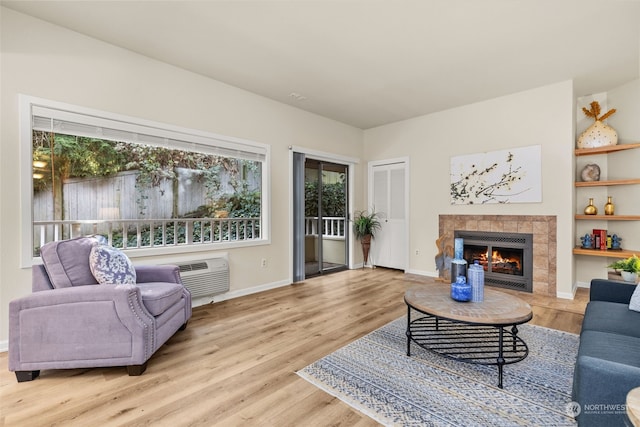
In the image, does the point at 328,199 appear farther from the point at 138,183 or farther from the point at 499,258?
the point at 138,183

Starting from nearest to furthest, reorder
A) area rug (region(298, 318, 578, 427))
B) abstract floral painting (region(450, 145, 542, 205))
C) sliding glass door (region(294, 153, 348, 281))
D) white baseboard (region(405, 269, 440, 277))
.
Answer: area rug (region(298, 318, 578, 427)) < abstract floral painting (region(450, 145, 542, 205)) < sliding glass door (region(294, 153, 348, 281)) < white baseboard (region(405, 269, 440, 277))

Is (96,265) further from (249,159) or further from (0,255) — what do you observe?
(249,159)

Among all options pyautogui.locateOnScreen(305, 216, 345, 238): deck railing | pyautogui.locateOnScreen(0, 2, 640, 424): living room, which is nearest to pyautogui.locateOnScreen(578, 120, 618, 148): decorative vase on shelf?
pyautogui.locateOnScreen(0, 2, 640, 424): living room

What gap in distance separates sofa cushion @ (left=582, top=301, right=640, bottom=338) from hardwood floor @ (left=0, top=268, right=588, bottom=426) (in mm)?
919

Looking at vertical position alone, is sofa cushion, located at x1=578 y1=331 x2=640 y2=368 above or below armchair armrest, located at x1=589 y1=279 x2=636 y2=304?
below

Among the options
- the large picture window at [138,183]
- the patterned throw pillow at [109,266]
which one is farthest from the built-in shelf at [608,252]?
the patterned throw pillow at [109,266]

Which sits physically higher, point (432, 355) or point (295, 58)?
point (295, 58)

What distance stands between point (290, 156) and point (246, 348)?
117 inches

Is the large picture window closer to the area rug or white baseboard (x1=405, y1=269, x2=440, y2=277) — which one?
the area rug

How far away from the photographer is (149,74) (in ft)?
10.7

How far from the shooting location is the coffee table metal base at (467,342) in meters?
2.25

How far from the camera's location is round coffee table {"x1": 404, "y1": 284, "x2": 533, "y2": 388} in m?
1.95

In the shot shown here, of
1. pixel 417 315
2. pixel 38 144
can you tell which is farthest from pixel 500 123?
pixel 38 144

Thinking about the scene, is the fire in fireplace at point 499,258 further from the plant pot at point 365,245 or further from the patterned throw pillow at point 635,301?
the patterned throw pillow at point 635,301
